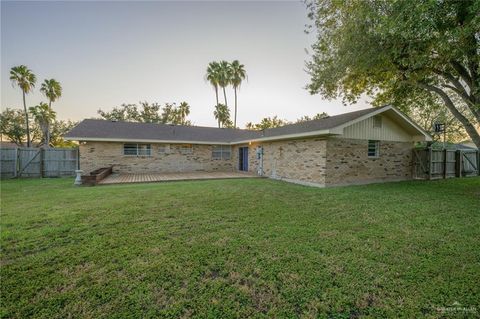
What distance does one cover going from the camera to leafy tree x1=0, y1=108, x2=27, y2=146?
87.3 feet

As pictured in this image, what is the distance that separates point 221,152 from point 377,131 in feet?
34.5

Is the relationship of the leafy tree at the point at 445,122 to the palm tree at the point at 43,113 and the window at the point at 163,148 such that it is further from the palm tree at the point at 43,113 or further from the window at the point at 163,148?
the palm tree at the point at 43,113

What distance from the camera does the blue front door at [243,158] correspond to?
15525 millimetres

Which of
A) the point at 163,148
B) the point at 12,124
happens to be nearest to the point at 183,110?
the point at 163,148

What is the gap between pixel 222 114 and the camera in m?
28.7

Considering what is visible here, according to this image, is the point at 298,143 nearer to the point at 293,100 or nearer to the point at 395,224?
the point at 395,224

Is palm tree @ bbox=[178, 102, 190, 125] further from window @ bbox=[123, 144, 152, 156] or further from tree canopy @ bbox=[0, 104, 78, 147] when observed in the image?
window @ bbox=[123, 144, 152, 156]

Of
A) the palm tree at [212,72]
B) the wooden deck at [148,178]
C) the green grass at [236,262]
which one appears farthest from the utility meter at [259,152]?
the palm tree at [212,72]

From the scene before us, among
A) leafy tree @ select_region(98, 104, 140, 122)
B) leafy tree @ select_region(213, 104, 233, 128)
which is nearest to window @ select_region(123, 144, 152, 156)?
leafy tree @ select_region(213, 104, 233, 128)

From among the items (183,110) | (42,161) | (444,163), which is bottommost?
(444,163)

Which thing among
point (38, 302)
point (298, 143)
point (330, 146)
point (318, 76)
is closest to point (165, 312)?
point (38, 302)

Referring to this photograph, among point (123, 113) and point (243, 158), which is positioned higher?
point (123, 113)

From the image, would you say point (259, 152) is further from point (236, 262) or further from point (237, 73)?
point (237, 73)

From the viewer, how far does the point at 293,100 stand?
59.9 feet
